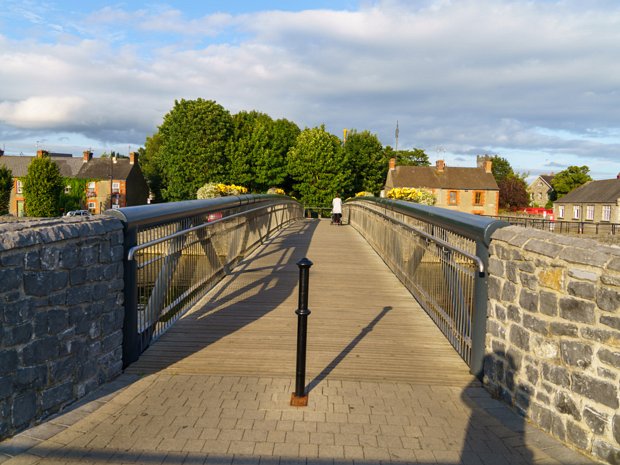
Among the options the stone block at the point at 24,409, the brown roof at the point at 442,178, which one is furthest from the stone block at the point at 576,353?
the brown roof at the point at 442,178

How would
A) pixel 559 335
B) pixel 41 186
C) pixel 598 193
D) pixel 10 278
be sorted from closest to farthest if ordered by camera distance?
pixel 10 278 → pixel 559 335 → pixel 598 193 → pixel 41 186

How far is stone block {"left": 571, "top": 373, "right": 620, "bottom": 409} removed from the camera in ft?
10.8

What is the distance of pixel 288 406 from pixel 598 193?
204 feet

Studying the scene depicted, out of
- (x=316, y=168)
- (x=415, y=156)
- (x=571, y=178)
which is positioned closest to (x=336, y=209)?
(x=316, y=168)

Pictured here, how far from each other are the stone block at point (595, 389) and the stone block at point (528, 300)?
62cm

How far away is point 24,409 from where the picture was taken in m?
3.63

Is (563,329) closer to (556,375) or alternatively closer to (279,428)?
(556,375)

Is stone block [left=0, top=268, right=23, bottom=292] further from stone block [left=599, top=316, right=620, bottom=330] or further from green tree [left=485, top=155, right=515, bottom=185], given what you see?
green tree [left=485, top=155, right=515, bottom=185]

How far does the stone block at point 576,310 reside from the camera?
138 inches

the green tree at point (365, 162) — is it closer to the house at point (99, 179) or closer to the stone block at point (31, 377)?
the house at point (99, 179)

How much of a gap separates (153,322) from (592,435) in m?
4.12

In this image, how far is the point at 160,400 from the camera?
4.31m

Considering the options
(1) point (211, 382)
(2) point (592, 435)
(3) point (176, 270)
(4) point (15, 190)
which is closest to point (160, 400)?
(1) point (211, 382)

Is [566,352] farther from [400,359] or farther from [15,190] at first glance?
[15,190]
